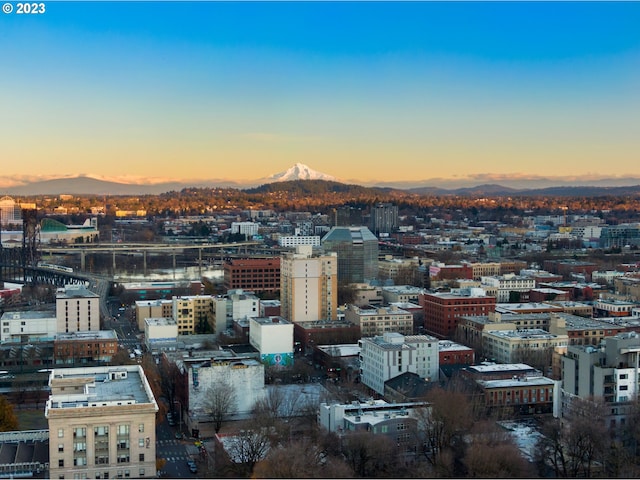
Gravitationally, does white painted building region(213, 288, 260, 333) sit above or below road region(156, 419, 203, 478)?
above

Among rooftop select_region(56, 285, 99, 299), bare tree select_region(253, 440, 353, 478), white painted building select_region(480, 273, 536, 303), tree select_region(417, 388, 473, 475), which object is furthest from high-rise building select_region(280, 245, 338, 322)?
bare tree select_region(253, 440, 353, 478)

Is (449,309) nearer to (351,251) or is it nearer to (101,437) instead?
(351,251)

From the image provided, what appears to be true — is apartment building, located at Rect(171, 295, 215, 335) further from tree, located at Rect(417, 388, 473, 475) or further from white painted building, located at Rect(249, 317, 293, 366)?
tree, located at Rect(417, 388, 473, 475)

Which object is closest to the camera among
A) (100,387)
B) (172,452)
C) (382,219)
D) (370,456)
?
(370,456)

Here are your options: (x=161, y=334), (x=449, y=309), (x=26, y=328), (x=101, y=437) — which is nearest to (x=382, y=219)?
(x=449, y=309)

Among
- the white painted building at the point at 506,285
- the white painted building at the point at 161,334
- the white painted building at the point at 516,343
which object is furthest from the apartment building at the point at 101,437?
the white painted building at the point at 506,285

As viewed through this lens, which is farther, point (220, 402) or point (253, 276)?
point (253, 276)
